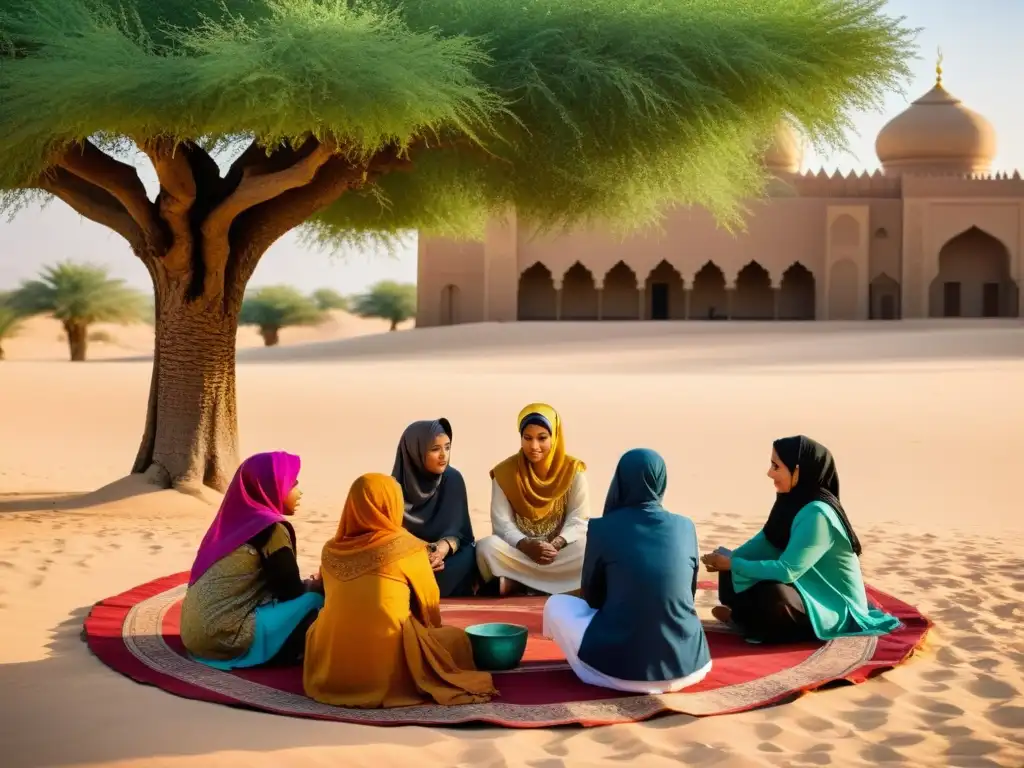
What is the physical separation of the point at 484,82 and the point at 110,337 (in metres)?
41.1

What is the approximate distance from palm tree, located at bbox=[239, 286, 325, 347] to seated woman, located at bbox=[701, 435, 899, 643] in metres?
41.8

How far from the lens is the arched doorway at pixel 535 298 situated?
34219mm

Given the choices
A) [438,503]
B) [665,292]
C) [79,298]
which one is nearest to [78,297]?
[79,298]

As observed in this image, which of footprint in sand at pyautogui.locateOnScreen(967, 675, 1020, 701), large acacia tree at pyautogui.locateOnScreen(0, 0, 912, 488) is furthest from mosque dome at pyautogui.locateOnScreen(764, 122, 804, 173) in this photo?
footprint in sand at pyautogui.locateOnScreen(967, 675, 1020, 701)

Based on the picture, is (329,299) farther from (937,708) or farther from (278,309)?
(937,708)

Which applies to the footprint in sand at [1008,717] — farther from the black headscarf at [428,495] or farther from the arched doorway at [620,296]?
the arched doorway at [620,296]

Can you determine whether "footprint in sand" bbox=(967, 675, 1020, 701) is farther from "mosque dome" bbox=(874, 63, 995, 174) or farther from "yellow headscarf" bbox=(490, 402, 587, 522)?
"mosque dome" bbox=(874, 63, 995, 174)

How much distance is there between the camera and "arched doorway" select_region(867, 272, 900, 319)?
1246 inches

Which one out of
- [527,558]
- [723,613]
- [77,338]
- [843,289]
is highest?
[843,289]

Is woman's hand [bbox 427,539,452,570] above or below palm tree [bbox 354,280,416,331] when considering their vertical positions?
below

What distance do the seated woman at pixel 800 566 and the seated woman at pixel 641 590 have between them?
64cm

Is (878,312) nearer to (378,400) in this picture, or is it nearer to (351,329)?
(378,400)

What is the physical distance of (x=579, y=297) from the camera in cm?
3438

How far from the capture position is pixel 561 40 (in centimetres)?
798
